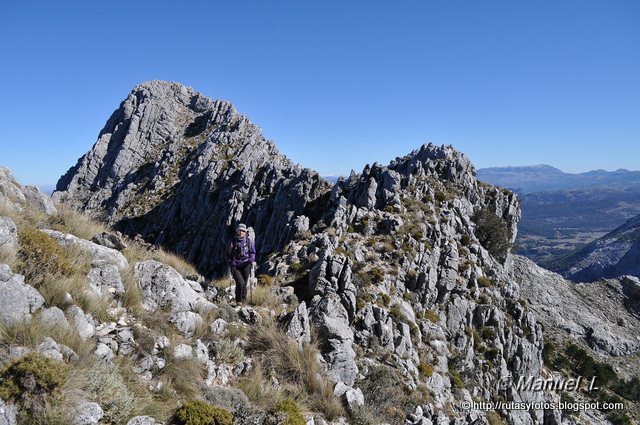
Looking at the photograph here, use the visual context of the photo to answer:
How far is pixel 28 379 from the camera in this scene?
5508 millimetres

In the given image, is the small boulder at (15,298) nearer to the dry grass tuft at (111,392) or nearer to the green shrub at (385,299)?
the dry grass tuft at (111,392)

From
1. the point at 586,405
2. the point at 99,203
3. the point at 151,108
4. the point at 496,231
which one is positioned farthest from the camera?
the point at 151,108

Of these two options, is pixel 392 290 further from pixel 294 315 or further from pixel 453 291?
pixel 294 315

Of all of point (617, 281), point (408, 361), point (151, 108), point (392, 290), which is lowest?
point (617, 281)

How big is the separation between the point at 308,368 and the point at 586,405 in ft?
106

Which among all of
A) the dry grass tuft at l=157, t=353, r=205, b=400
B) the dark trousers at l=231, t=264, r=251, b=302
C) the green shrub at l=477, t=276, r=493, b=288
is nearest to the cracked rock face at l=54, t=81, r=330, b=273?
the green shrub at l=477, t=276, r=493, b=288

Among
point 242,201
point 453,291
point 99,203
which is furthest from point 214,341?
point 99,203

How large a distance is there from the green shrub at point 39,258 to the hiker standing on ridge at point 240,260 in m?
5.72

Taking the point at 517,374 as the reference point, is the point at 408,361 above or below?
above

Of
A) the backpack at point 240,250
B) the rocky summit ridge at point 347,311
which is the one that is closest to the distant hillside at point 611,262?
the rocky summit ridge at point 347,311

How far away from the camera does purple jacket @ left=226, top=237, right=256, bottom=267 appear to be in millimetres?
13852

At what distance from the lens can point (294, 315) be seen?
12.5m

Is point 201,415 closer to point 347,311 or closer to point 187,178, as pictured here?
point 347,311

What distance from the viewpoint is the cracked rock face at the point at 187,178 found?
59.5 metres
